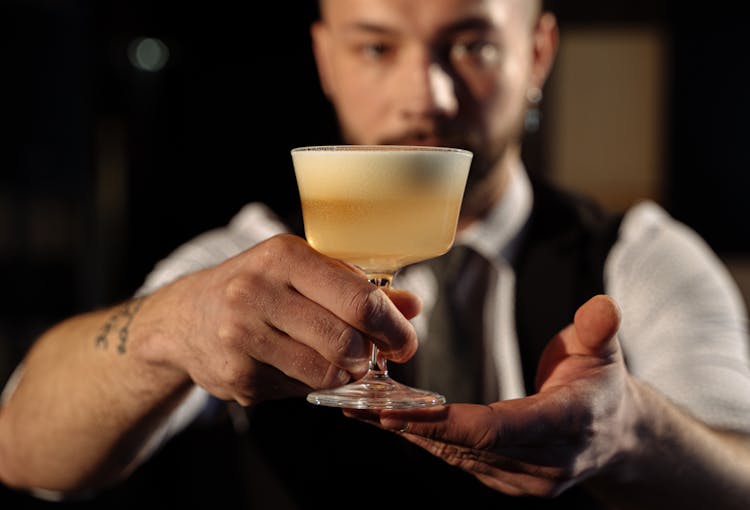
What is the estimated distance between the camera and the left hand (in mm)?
1209

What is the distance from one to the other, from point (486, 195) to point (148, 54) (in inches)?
133

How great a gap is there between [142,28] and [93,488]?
3.85 meters

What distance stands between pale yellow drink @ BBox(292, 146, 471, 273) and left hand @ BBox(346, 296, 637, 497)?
24 centimetres

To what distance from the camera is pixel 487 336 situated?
2303 millimetres

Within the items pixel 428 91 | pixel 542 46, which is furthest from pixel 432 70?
pixel 542 46

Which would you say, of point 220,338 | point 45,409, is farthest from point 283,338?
point 45,409

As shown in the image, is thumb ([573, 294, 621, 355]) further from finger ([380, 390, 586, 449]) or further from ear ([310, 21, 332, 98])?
ear ([310, 21, 332, 98])

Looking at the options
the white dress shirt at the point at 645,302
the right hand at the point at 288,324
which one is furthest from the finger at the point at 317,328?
the white dress shirt at the point at 645,302

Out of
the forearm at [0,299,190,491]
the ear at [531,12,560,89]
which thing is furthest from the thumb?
the ear at [531,12,560,89]

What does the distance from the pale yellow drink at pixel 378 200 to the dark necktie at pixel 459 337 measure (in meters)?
0.87

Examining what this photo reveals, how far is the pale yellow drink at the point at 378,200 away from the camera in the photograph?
1295 mm

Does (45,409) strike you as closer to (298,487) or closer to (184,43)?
(298,487)

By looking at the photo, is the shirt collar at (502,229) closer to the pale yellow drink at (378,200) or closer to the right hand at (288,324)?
the pale yellow drink at (378,200)

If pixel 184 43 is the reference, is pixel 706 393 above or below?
below
